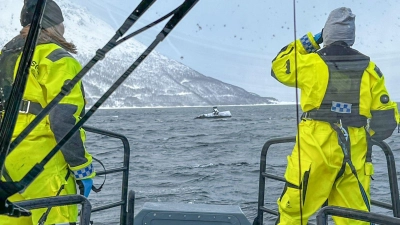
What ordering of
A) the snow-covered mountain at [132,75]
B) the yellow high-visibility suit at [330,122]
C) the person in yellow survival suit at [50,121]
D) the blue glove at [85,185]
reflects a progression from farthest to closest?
1. the blue glove at [85,185]
2. the yellow high-visibility suit at [330,122]
3. the person in yellow survival suit at [50,121]
4. the snow-covered mountain at [132,75]

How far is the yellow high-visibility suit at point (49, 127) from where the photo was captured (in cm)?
194

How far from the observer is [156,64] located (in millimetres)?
1580

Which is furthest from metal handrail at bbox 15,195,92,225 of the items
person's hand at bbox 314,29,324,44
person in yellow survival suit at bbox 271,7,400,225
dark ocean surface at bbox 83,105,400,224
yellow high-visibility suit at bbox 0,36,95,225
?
person's hand at bbox 314,29,324,44

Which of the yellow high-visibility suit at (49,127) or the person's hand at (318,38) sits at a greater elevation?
the person's hand at (318,38)

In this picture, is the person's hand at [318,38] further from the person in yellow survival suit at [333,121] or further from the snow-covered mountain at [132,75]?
the snow-covered mountain at [132,75]

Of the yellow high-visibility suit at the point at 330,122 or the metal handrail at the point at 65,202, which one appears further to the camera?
the yellow high-visibility suit at the point at 330,122

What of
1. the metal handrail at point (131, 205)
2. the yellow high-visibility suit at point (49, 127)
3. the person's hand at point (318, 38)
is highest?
the person's hand at point (318, 38)

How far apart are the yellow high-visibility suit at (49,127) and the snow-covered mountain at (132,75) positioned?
0.14m

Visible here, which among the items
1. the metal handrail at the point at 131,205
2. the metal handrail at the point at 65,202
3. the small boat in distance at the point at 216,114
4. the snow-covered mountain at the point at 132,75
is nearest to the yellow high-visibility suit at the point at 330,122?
the small boat in distance at the point at 216,114

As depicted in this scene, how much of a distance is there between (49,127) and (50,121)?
0.06m

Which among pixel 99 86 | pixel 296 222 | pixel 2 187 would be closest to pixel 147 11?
pixel 99 86

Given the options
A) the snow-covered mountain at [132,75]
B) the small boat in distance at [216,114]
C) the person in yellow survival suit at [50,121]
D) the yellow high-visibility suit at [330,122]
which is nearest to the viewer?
the snow-covered mountain at [132,75]

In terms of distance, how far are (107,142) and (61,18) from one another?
963 millimetres

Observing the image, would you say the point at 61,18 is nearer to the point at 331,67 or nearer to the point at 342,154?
the point at 331,67
